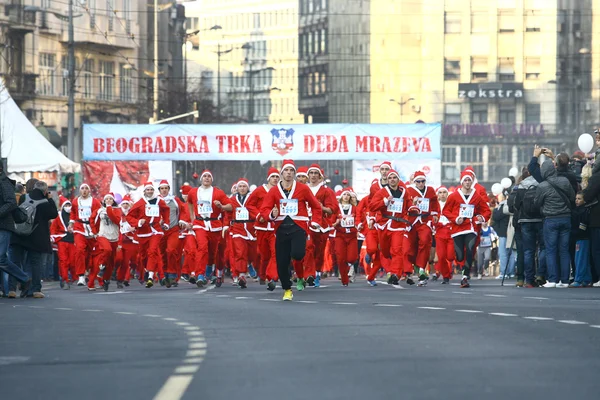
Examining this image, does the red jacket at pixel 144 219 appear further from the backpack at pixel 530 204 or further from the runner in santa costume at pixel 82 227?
the backpack at pixel 530 204

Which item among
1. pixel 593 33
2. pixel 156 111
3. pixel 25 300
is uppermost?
pixel 593 33

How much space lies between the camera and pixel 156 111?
8719cm

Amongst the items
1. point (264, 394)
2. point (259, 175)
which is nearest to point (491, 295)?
point (264, 394)

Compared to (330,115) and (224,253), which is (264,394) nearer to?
(224,253)

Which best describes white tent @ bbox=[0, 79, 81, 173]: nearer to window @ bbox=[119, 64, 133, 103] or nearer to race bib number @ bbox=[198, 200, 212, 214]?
race bib number @ bbox=[198, 200, 212, 214]

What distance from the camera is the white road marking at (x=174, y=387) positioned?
9.06 meters

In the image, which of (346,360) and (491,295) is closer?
(346,360)

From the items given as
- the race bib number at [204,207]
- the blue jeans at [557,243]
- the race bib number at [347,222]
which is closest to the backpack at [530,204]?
the blue jeans at [557,243]

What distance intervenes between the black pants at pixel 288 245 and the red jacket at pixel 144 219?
742 centimetres

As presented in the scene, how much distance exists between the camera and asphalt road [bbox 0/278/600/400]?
9430 mm

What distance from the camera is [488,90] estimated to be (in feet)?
387

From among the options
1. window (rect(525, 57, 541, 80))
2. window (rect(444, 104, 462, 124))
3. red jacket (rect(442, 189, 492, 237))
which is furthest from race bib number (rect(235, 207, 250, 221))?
window (rect(525, 57, 541, 80))

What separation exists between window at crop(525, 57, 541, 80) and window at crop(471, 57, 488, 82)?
10.5 ft

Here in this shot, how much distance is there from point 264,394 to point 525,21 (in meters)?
112
